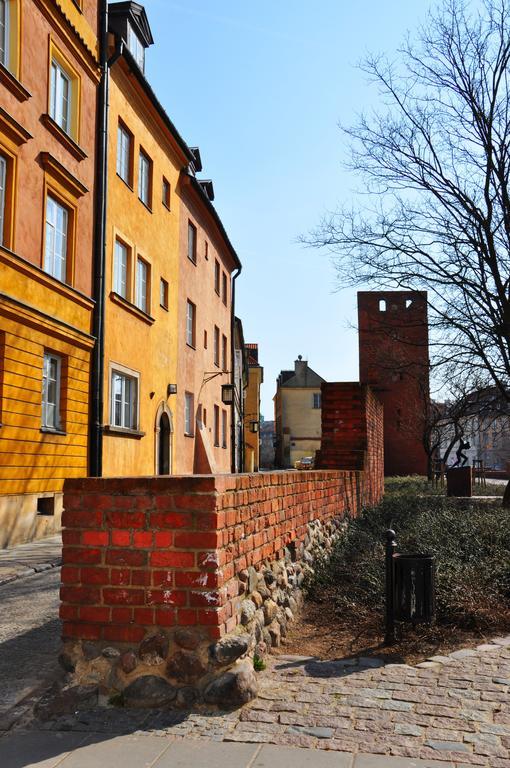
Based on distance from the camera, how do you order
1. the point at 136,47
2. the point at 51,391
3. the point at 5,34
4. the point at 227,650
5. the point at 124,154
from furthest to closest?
1. the point at 136,47
2. the point at 124,154
3. the point at 51,391
4. the point at 5,34
5. the point at 227,650

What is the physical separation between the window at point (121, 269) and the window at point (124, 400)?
2.00 m

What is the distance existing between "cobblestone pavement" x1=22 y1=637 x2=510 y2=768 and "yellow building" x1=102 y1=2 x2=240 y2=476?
6.59 metres

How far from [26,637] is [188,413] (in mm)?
19266

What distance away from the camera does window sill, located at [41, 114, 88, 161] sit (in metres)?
13.0

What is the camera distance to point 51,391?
1358cm

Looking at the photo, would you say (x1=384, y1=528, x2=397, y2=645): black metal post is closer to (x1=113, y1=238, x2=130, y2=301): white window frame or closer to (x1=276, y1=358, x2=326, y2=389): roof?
(x1=113, y1=238, x2=130, y2=301): white window frame

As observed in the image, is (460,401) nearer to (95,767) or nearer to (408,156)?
(408,156)

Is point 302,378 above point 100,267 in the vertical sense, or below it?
above

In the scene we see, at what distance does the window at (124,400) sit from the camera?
16683 mm

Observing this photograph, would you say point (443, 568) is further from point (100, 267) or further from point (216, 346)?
point (216, 346)

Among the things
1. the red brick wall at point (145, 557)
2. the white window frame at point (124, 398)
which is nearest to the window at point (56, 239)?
the white window frame at point (124, 398)

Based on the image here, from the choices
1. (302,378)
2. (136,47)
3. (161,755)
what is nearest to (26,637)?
(161,755)


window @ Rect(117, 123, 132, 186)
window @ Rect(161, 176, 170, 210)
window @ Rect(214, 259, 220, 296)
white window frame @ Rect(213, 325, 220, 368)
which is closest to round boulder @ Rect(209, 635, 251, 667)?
window @ Rect(117, 123, 132, 186)

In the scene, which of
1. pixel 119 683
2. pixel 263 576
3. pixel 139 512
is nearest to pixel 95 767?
pixel 119 683
